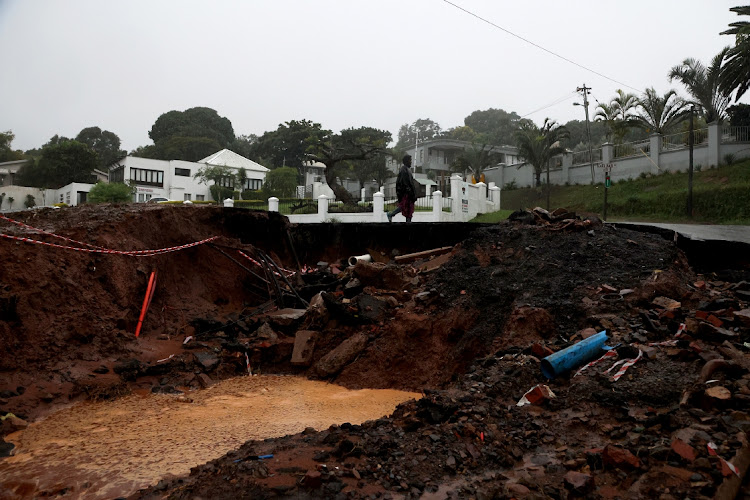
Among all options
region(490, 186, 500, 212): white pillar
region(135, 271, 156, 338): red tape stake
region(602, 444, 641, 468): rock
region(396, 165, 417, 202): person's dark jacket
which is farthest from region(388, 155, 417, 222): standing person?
region(490, 186, 500, 212): white pillar

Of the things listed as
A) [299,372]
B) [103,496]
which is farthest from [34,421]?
[299,372]

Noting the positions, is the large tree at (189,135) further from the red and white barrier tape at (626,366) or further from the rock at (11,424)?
the red and white barrier tape at (626,366)

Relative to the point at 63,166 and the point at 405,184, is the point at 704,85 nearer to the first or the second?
the point at 405,184

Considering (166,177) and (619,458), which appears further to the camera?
(166,177)

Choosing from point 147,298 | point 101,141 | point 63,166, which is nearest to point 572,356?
point 147,298

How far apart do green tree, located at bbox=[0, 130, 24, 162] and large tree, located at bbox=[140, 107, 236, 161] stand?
11.1 m

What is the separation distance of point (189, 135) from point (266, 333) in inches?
2080

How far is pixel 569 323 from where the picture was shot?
18.8ft

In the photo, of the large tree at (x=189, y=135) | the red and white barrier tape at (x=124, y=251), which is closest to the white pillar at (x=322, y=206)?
the red and white barrier tape at (x=124, y=251)

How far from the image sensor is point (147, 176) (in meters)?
40.1

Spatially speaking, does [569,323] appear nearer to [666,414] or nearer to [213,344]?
[666,414]

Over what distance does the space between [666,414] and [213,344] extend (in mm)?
5846

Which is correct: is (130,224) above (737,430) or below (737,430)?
above

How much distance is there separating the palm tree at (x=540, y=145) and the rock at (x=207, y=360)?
2783 cm
